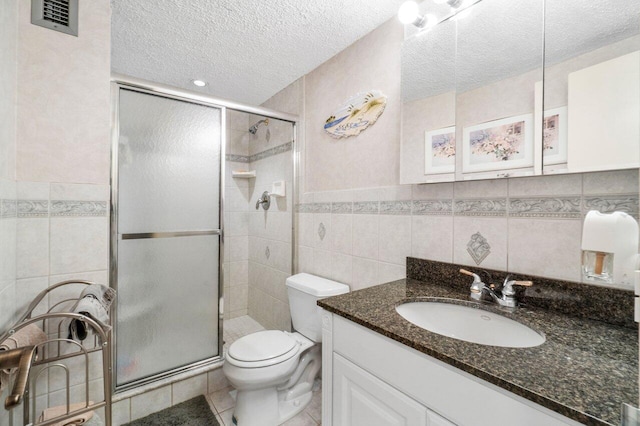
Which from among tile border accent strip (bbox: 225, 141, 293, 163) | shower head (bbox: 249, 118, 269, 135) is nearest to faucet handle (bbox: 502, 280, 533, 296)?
tile border accent strip (bbox: 225, 141, 293, 163)

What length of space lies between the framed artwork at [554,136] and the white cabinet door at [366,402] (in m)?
0.90

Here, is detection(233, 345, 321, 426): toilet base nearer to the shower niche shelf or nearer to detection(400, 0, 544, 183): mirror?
detection(400, 0, 544, 183): mirror

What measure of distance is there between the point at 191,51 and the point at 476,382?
220 cm

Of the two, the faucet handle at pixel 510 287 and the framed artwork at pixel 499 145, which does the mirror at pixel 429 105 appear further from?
the faucet handle at pixel 510 287

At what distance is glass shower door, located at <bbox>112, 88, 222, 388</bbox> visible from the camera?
149 cm

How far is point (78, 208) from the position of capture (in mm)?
1296

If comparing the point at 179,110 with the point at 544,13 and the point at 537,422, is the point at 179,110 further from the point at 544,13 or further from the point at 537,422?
the point at 537,422

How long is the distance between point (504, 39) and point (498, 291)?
980 mm

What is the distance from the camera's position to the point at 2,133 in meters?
1.02

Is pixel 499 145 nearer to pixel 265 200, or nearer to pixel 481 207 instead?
pixel 481 207

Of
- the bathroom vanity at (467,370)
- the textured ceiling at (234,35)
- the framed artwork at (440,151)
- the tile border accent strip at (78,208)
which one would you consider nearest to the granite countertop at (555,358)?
the bathroom vanity at (467,370)

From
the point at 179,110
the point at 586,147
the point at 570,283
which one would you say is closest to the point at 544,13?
the point at 586,147

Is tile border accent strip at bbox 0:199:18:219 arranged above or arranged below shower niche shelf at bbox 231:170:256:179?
below

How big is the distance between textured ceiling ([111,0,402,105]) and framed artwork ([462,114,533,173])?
0.83 meters
